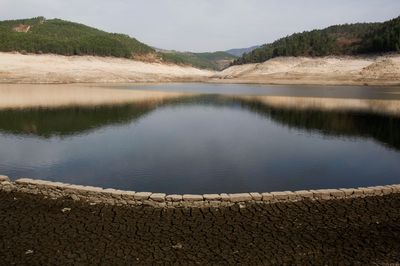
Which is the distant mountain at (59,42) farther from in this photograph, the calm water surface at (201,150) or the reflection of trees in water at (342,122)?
the reflection of trees in water at (342,122)

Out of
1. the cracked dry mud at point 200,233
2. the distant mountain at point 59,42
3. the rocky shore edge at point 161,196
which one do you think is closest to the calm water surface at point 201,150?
the rocky shore edge at point 161,196

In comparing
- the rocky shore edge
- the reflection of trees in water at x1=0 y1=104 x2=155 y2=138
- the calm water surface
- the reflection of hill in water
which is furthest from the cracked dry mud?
the reflection of trees in water at x1=0 y1=104 x2=155 y2=138

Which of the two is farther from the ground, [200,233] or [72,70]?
[72,70]

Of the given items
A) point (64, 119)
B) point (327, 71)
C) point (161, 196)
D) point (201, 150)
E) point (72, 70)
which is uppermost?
point (72, 70)

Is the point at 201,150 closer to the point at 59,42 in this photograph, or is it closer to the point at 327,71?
the point at 327,71

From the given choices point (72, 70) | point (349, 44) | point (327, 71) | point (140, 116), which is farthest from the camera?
point (349, 44)

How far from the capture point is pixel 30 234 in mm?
11414

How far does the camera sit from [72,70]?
291ft

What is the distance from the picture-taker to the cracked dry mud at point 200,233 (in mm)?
10227

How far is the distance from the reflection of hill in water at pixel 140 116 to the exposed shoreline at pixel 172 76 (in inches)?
1754

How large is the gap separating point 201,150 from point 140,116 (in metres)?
16.1

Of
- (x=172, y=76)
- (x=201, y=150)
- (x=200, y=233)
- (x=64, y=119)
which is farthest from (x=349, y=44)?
(x=200, y=233)

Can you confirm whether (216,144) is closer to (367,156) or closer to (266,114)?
(367,156)

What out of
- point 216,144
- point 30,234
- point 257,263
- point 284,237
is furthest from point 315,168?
point 30,234
